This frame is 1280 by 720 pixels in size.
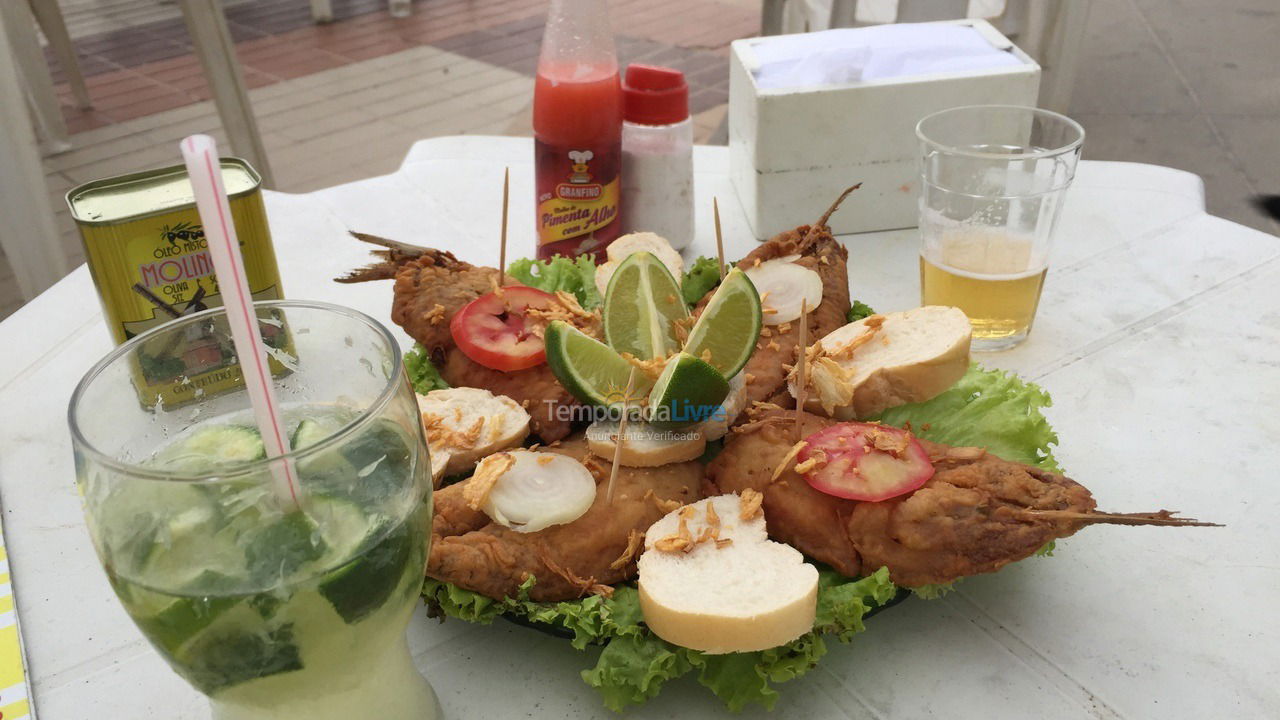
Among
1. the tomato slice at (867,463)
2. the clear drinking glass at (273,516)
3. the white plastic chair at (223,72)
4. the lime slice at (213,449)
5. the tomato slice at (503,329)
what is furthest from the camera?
the white plastic chair at (223,72)

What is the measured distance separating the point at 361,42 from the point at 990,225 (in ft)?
16.4

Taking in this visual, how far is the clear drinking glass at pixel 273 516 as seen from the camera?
77cm

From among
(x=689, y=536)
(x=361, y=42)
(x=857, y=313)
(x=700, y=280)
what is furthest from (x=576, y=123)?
(x=361, y=42)

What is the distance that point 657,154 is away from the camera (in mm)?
1928

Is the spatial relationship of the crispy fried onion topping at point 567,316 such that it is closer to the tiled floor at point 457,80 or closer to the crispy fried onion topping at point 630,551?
the crispy fried onion topping at point 630,551

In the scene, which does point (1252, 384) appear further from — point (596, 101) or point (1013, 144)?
point (596, 101)

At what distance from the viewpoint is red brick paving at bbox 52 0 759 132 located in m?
5.20

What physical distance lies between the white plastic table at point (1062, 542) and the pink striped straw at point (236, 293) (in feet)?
1.42

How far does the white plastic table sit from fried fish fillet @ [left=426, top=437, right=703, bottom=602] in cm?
9

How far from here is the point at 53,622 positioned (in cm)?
119

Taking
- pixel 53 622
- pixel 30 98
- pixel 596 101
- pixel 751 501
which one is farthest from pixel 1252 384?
pixel 30 98

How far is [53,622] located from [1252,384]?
1.75 meters

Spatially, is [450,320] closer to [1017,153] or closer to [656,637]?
[656,637]

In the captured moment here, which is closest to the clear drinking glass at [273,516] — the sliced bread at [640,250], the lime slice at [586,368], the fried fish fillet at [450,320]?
the lime slice at [586,368]
